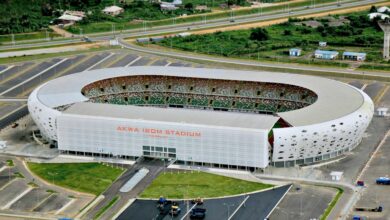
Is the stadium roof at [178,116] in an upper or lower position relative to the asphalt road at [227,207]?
upper

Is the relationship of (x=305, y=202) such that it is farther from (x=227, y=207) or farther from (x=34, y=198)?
(x=34, y=198)

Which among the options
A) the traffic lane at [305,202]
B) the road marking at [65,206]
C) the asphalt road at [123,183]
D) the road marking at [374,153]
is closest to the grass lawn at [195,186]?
the asphalt road at [123,183]

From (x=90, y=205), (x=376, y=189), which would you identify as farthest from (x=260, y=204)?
(x=90, y=205)

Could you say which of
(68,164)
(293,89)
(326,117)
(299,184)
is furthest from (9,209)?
(293,89)

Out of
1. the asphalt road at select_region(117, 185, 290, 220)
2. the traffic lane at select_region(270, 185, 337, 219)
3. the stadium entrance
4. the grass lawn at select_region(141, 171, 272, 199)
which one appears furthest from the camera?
the stadium entrance

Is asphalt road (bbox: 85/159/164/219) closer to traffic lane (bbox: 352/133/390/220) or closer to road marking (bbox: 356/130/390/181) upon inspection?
road marking (bbox: 356/130/390/181)

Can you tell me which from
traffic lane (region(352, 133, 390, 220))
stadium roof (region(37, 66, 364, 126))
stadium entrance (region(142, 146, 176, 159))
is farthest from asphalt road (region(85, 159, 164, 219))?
traffic lane (region(352, 133, 390, 220))

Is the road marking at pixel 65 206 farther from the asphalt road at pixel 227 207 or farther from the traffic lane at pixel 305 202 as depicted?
the traffic lane at pixel 305 202
